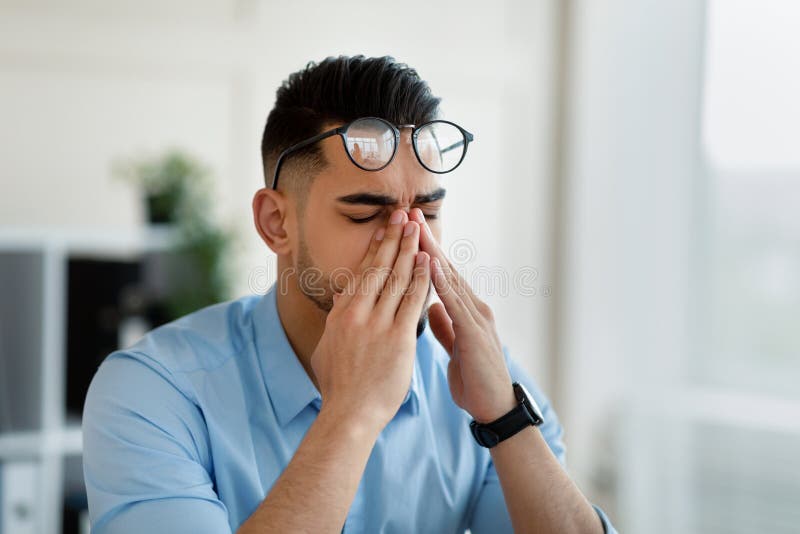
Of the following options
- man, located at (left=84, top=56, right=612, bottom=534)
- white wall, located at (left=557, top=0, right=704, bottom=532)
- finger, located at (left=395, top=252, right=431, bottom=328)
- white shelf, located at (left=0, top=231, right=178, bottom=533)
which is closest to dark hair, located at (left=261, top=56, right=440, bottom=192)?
man, located at (left=84, top=56, right=612, bottom=534)

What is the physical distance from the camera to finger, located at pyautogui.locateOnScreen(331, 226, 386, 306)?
1.24m

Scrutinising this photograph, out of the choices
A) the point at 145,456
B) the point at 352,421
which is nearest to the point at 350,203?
the point at 352,421

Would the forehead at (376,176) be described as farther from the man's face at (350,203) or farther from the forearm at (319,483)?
the forearm at (319,483)

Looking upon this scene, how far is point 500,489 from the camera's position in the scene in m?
1.40

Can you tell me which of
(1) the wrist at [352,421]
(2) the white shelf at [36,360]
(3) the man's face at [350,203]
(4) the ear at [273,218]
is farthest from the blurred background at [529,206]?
(1) the wrist at [352,421]

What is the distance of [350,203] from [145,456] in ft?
1.68

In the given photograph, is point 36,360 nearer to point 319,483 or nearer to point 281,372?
point 281,372

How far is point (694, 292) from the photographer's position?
2.85m

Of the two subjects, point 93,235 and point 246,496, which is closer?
point 246,496

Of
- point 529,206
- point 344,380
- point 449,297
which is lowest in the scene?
point 344,380

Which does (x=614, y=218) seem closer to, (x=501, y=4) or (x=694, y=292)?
(x=694, y=292)

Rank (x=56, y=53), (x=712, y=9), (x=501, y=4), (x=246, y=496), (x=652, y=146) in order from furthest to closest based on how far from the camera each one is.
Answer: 1. (x=501, y=4)
2. (x=652, y=146)
3. (x=712, y=9)
4. (x=56, y=53)
5. (x=246, y=496)

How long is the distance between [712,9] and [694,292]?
3.42ft

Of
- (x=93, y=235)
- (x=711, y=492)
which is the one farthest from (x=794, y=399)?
(x=93, y=235)
